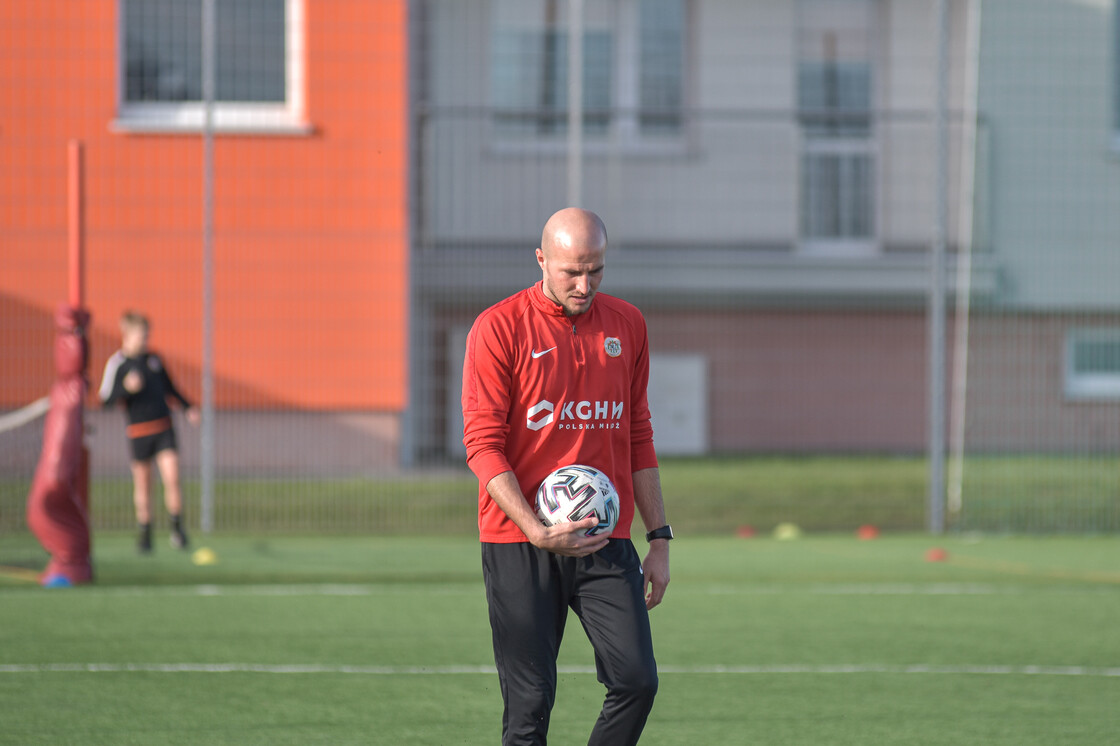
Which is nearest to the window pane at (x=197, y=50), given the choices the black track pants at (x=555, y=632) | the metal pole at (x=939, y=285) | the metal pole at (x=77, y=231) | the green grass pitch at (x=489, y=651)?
the metal pole at (x=77, y=231)

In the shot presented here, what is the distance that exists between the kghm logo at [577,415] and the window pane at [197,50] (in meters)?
10.9

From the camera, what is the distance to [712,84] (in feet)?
63.6

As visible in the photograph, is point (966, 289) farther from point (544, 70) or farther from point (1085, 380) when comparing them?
point (544, 70)

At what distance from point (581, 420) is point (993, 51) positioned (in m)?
10.1

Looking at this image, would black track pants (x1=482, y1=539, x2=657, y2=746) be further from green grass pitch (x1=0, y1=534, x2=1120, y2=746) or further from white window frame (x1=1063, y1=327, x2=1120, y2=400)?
white window frame (x1=1063, y1=327, x2=1120, y2=400)

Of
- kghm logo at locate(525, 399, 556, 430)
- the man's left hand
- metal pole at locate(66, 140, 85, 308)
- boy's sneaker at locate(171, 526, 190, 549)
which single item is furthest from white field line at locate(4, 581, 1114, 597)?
kghm logo at locate(525, 399, 556, 430)

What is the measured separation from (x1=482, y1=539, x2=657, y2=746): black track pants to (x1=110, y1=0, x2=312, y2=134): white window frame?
1118 centimetres

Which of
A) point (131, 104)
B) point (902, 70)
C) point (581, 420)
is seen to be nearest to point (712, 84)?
point (902, 70)

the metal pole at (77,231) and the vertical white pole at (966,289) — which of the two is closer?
the metal pole at (77,231)

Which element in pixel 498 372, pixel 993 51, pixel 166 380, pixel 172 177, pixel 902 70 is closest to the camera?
pixel 498 372

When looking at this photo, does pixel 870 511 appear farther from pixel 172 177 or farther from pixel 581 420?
pixel 581 420

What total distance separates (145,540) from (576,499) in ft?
25.8

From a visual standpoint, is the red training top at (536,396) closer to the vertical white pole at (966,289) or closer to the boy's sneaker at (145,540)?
the boy's sneaker at (145,540)

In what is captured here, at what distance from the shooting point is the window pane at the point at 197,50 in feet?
46.5
